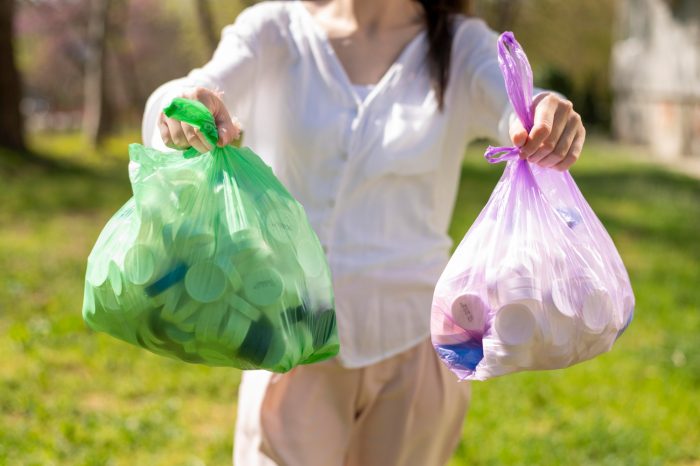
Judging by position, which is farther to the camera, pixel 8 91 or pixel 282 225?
pixel 8 91

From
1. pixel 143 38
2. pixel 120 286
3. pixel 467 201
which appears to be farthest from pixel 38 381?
pixel 143 38

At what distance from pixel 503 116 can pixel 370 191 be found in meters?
0.31

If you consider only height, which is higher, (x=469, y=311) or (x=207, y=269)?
(x=207, y=269)

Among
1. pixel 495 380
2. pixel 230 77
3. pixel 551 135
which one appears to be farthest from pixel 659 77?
pixel 551 135

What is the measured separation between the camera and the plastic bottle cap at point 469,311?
1.58 m

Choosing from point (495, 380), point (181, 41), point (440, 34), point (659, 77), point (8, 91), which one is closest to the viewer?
point (440, 34)

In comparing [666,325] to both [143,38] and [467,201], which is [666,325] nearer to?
[467,201]

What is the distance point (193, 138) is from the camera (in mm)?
1609

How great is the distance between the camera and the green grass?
12.1 ft

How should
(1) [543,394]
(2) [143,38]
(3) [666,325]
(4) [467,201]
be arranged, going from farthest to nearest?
(2) [143,38]
(4) [467,201]
(3) [666,325]
(1) [543,394]

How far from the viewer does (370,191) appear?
194 cm

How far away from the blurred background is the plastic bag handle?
7.48 ft

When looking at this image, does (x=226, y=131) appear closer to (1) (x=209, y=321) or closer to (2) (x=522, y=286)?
(1) (x=209, y=321)

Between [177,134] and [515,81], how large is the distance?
0.59 metres
